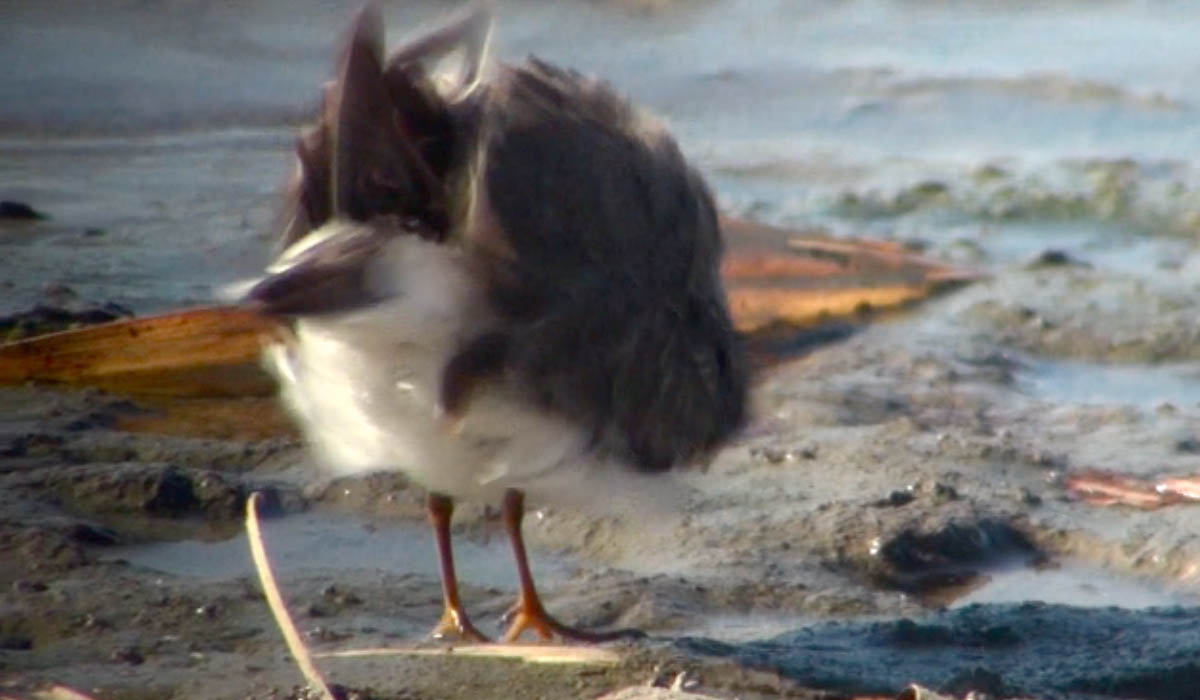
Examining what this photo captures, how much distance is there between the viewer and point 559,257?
12.3 feet

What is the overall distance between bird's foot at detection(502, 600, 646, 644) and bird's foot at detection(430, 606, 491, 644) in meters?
0.08

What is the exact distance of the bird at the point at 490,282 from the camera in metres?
3.58

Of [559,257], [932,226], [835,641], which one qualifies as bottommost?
[932,226]

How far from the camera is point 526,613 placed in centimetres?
428

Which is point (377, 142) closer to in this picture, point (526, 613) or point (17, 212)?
point (526, 613)

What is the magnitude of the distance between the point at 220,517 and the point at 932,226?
4.30m

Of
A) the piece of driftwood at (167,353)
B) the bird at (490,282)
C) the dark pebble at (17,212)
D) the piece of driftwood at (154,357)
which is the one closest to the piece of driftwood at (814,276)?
the piece of driftwood at (167,353)

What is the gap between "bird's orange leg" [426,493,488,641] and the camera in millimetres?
4180

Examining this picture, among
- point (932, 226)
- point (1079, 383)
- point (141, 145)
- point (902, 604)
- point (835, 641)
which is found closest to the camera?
point (835, 641)

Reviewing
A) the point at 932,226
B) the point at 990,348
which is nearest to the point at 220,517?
the point at 990,348

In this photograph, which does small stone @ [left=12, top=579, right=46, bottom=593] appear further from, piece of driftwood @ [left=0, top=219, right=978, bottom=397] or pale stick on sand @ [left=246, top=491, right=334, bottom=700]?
piece of driftwood @ [left=0, top=219, right=978, bottom=397]

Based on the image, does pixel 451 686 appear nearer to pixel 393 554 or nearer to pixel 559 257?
pixel 559 257

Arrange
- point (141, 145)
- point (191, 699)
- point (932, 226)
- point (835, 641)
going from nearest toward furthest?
point (191, 699), point (835, 641), point (932, 226), point (141, 145)

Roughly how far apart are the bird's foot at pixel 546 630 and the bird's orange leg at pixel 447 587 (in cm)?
9
